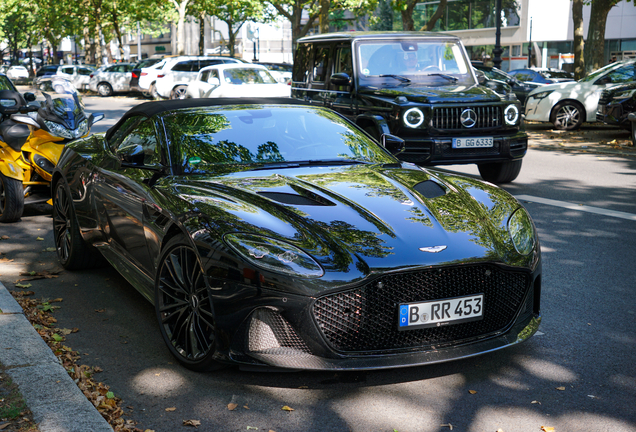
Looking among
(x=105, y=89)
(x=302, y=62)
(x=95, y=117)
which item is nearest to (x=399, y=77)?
(x=302, y=62)

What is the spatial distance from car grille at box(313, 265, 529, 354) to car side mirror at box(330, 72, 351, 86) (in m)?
6.50

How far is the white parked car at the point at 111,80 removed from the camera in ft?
121

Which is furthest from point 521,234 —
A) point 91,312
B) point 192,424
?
point 91,312

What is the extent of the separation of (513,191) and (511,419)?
668cm

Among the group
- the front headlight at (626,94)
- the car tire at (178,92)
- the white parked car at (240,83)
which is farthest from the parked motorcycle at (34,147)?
the car tire at (178,92)

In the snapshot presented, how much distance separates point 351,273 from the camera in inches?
132

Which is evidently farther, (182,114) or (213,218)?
(182,114)

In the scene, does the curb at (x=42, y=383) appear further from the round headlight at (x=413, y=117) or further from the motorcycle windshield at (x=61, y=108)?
the round headlight at (x=413, y=117)

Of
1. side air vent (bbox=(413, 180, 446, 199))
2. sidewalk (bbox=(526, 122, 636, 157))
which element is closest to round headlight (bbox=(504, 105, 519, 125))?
sidewalk (bbox=(526, 122, 636, 157))

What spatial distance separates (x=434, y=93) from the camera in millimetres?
9430

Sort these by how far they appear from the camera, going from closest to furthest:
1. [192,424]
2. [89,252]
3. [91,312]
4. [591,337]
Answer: [192,424]
[591,337]
[91,312]
[89,252]

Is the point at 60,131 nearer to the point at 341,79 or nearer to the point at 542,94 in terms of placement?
the point at 341,79

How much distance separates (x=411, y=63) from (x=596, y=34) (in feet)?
37.9

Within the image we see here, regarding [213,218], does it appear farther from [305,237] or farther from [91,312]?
[91,312]
